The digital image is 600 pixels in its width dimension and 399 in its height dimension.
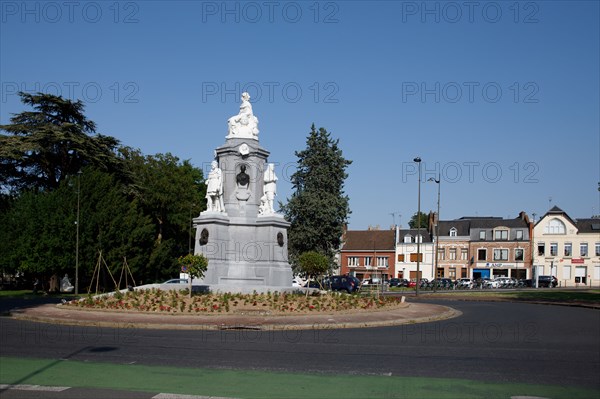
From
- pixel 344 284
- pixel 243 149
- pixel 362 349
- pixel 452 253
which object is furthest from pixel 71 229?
pixel 452 253

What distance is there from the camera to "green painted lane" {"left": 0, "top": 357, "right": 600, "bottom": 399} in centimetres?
1019

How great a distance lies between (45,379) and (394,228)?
96.4m

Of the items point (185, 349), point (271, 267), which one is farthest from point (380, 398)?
point (271, 267)

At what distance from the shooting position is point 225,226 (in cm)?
3366

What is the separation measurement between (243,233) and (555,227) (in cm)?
6666

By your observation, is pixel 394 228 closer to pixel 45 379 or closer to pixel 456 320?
pixel 456 320

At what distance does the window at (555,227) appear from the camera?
290 ft

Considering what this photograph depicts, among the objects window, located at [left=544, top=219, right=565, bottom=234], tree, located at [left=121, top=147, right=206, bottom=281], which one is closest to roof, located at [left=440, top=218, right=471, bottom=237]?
window, located at [left=544, top=219, right=565, bottom=234]

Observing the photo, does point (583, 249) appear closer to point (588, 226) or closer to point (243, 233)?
point (588, 226)

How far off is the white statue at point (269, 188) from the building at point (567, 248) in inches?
2391

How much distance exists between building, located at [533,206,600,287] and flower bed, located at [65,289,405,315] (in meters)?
64.1

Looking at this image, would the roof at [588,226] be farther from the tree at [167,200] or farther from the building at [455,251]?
the tree at [167,200]

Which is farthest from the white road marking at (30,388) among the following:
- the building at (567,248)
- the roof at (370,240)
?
the roof at (370,240)

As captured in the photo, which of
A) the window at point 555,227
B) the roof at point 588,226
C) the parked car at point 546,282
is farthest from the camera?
the window at point 555,227
